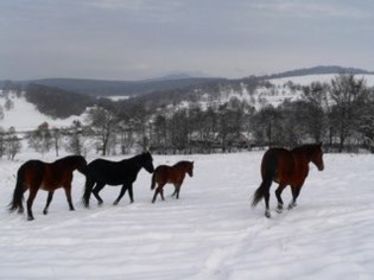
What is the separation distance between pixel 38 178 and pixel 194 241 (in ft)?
16.6

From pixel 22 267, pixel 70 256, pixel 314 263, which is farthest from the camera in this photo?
pixel 70 256

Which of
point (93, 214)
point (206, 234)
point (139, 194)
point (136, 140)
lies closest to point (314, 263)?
point (206, 234)

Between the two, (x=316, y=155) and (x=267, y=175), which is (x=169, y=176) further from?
(x=316, y=155)

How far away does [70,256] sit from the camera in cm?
732

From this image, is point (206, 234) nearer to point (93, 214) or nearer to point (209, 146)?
point (93, 214)

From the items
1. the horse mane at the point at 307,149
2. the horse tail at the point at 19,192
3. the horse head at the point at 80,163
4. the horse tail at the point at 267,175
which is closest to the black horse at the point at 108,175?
the horse head at the point at 80,163

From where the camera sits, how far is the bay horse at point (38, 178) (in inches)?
439

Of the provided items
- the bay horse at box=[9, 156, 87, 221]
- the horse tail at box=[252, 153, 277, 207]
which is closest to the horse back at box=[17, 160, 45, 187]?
the bay horse at box=[9, 156, 87, 221]

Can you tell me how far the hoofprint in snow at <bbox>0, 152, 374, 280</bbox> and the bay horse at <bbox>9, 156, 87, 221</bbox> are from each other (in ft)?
1.17

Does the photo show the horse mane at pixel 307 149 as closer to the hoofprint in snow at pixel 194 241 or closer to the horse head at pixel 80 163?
the hoofprint in snow at pixel 194 241

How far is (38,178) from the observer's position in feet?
36.9

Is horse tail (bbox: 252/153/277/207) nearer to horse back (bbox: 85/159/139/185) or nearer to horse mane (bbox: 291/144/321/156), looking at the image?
horse mane (bbox: 291/144/321/156)

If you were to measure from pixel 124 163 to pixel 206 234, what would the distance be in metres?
5.56

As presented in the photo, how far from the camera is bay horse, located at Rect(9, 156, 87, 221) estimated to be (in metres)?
11.1
